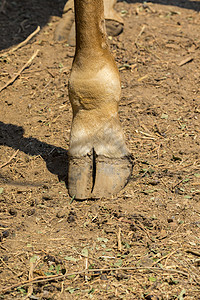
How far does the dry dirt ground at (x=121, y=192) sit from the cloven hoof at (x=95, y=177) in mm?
68

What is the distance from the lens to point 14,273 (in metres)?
2.25

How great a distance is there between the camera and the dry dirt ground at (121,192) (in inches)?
87.8

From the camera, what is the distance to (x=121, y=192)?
2.85m

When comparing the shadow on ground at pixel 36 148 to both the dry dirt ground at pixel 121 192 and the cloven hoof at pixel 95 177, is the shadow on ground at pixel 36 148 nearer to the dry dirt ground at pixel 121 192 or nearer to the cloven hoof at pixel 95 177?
the dry dirt ground at pixel 121 192

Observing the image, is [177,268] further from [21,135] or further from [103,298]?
[21,135]

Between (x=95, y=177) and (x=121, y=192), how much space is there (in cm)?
20

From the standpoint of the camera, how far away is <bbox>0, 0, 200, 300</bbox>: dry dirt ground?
2230 mm

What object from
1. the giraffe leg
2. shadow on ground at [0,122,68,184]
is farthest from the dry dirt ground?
the giraffe leg

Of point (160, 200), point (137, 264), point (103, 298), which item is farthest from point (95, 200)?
point (103, 298)

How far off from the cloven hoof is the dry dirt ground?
0.07m

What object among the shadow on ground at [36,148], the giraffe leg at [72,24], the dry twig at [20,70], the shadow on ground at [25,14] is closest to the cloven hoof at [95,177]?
the shadow on ground at [36,148]

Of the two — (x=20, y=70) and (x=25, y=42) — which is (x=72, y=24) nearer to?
(x=25, y=42)

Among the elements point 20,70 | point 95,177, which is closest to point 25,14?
point 20,70

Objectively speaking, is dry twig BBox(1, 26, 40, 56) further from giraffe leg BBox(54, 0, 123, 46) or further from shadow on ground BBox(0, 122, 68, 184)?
shadow on ground BBox(0, 122, 68, 184)
